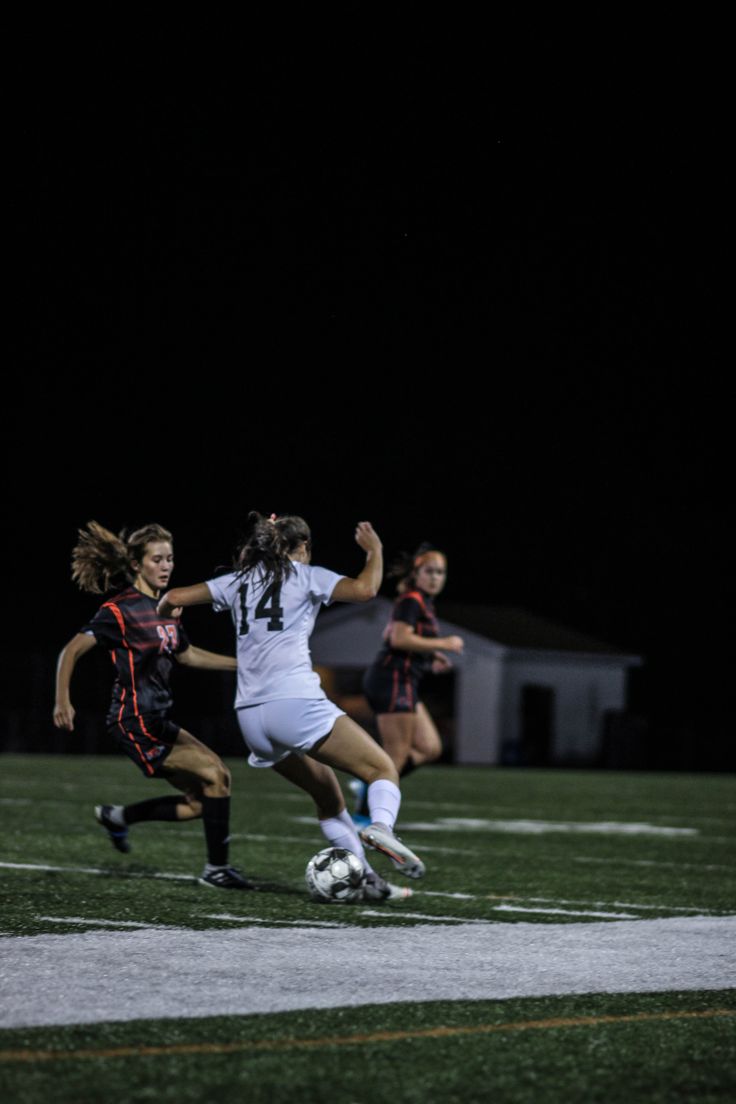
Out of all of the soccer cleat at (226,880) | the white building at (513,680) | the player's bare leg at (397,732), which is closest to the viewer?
the soccer cleat at (226,880)

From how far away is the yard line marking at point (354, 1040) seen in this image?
4469 millimetres

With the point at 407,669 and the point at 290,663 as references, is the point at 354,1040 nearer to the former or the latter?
the point at 290,663

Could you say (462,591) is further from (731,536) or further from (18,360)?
(18,360)

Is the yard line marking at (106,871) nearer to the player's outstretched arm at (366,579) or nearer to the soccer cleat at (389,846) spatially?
the soccer cleat at (389,846)

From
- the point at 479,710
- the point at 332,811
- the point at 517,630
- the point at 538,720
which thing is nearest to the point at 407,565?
the point at 332,811

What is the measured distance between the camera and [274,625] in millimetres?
8188

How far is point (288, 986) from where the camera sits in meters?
5.53

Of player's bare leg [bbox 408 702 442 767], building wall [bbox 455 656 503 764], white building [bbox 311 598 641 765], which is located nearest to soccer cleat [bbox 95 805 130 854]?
player's bare leg [bbox 408 702 442 767]

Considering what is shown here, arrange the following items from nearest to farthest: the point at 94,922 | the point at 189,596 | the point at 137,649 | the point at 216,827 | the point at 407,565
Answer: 1. the point at 94,922
2. the point at 189,596
3. the point at 216,827
4. the point at 137,649
5. the point at 407,565

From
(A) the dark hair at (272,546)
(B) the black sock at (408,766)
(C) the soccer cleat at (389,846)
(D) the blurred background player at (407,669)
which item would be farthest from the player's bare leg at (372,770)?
(B) the black sock at (408,766)

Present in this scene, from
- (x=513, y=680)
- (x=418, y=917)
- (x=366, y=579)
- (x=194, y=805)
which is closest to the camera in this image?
(x=418, y=917)

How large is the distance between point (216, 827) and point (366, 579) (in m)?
1.83

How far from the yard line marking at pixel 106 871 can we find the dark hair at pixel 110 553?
153cm

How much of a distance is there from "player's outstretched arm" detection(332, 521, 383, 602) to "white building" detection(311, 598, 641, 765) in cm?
3644
